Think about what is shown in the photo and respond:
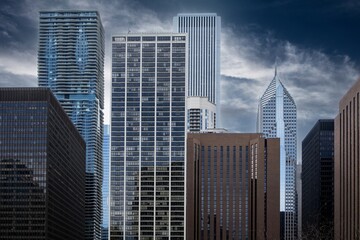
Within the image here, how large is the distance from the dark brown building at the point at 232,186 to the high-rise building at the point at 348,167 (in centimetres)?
3967

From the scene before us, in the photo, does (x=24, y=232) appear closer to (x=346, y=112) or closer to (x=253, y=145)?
(x=253, y=145)

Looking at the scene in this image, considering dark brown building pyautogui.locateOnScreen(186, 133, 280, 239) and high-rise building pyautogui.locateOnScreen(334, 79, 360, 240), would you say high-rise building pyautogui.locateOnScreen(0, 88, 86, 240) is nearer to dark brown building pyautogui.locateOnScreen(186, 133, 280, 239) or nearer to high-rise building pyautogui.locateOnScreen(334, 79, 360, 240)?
dark brown building pyautogui.locateOnScreen(186, 133, 280, 239)

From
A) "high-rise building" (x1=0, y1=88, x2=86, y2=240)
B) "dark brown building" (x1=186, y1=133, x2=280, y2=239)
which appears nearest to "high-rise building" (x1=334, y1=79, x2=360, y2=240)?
"dark brown building" (x1=186, y1=133, x2=280, y2=239)

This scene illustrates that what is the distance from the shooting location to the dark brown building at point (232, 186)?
7313 inches

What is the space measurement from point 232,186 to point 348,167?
6678 cm

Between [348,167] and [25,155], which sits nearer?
[348,167]

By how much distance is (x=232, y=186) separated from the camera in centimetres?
19350

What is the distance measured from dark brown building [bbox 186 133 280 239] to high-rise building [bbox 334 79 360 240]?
39.7m

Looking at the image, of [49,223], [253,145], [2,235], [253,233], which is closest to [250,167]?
[253,145]

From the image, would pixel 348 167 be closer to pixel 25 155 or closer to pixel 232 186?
pixel 232 186

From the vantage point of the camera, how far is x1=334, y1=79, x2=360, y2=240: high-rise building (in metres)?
118

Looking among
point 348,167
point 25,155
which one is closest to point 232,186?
point 25,155

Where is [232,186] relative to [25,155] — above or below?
below

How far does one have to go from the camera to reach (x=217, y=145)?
642 feet
